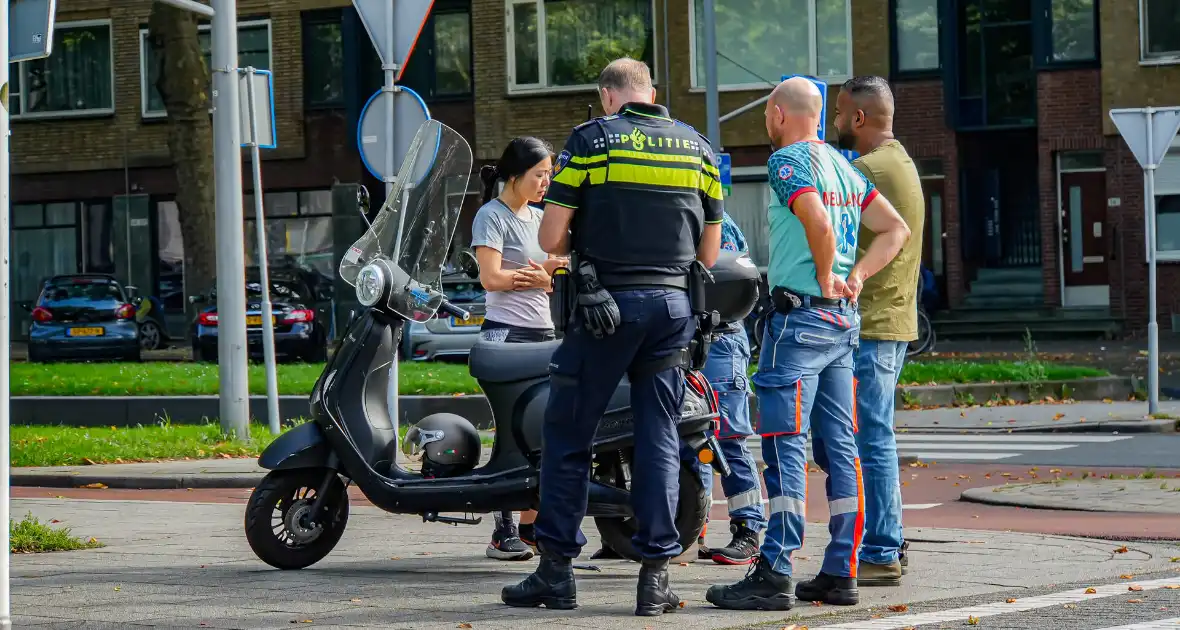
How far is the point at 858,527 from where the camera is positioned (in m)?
6.49

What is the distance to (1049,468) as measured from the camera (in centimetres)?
1247

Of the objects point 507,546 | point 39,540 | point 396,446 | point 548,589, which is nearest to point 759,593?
point 548,589

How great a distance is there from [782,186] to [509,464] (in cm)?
172

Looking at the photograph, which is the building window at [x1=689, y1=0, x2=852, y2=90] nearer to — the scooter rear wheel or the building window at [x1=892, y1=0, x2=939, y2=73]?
the building window at [x1=892, y1=0, x2=939, y2=73]

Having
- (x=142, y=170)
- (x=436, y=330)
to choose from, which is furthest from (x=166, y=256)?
(x=436, y=330)

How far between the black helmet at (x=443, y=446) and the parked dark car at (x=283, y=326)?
18652 mm

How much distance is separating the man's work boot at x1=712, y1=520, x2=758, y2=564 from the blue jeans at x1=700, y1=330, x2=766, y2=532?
0.10ft

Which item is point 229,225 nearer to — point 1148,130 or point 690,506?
point 690,506

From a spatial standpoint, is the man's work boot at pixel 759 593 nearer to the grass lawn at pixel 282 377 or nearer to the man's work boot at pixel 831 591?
the man's work boot at pixel 831 591

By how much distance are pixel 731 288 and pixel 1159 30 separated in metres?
25.6

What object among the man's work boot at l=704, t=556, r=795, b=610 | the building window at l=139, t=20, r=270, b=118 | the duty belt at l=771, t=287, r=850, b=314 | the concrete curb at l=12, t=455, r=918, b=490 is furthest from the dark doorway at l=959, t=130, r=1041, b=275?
the man's work boot at l=704, t=556, r=795, b=610

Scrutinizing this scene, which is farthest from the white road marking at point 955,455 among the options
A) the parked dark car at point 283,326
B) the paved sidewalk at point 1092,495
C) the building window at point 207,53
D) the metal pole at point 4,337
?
the building window at point 207,53

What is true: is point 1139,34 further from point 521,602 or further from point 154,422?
point 521,602

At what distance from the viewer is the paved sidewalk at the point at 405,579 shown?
6.14m
